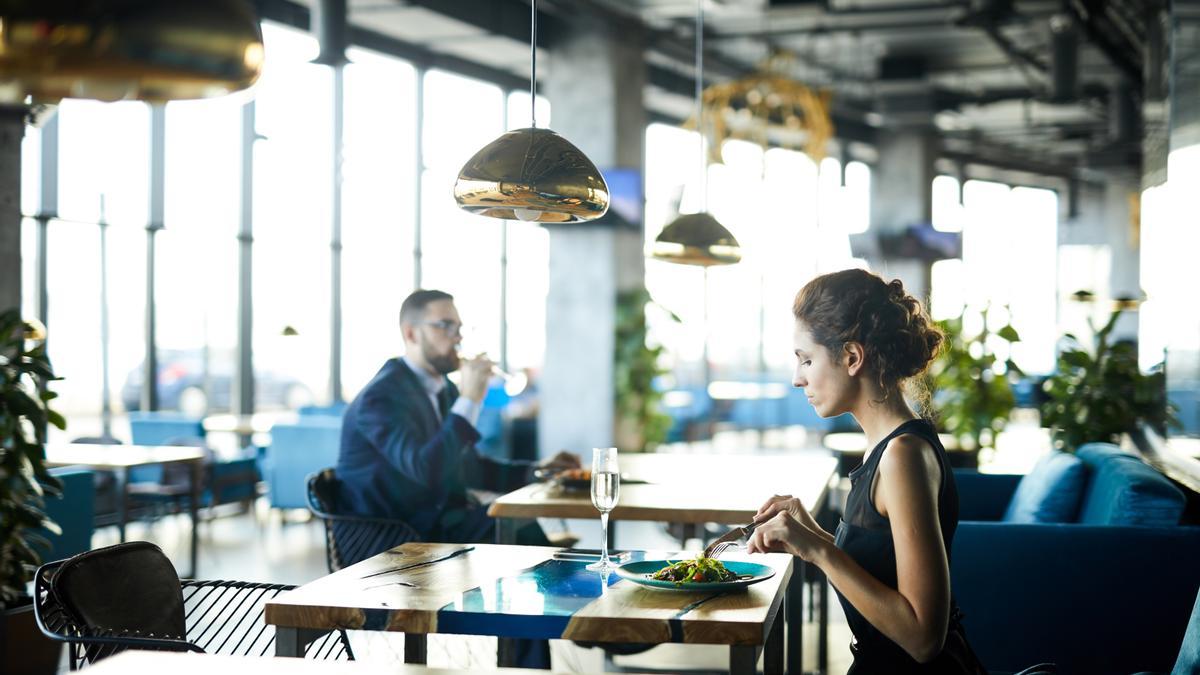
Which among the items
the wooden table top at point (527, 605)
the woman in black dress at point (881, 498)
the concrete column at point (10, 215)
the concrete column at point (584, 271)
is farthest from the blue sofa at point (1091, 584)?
the concrete column at point (584, 271)

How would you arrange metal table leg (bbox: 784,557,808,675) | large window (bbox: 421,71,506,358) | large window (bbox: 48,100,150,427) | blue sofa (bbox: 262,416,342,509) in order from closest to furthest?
metal table leg (bbox: 784,557,808,675) → blue sofa (bbox: 262,416,342,509) → large window (bbox: 48,100,150,427) → large window (bbox: 421,71,506,358)

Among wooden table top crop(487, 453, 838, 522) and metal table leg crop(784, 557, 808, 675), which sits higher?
wooden table top crop(487, 453, 838, 522)

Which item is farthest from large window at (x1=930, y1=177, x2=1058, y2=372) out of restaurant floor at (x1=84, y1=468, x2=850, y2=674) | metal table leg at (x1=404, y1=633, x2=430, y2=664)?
metal table leg at (x1=404, y1=633, x2=430, y2=664)

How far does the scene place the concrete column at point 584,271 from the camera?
34.7 ft

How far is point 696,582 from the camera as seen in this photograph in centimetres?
239

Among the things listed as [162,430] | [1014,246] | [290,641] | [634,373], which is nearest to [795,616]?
[290,641]

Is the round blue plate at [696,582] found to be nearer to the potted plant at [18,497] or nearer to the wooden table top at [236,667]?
the wooden table top at [236,667]

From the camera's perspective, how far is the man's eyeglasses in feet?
15.9

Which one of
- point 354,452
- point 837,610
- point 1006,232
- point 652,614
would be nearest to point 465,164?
point 652,614

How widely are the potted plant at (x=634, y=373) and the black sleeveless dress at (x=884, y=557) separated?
26.8 feet

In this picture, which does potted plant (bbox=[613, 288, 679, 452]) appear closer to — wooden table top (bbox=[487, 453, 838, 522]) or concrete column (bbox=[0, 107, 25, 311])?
wooden table top (bbox=[487, 453, 838, 522])

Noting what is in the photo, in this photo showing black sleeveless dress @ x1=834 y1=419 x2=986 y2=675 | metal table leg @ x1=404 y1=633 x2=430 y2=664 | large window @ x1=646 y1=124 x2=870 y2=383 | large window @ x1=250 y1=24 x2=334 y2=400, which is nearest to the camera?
black sleeveless dress @ x1=834 y1=419 x2=986 y2=675

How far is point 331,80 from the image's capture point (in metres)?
11.0

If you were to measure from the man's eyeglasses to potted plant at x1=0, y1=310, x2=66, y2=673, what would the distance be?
1559 millimetres
